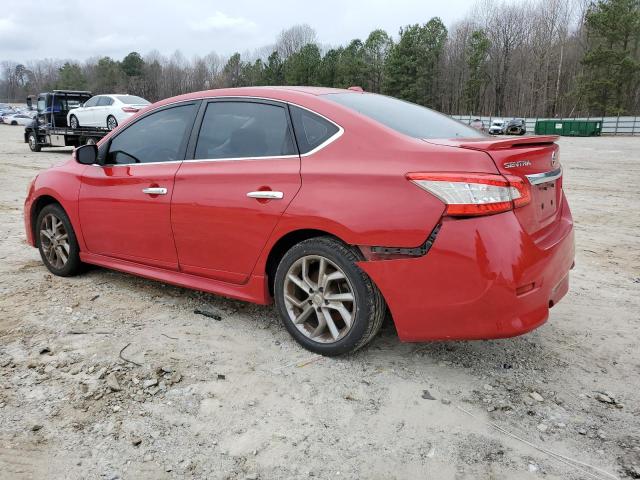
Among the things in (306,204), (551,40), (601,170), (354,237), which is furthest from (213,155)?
(551,40)

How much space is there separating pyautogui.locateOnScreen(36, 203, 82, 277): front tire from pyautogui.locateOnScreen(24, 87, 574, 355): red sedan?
397mm

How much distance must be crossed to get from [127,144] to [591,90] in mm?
61156

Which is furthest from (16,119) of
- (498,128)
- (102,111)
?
(498,128)

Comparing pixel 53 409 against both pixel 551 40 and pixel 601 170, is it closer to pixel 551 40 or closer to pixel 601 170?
pixel 601 170

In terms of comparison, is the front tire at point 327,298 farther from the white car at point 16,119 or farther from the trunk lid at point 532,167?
the white car at point 16,119

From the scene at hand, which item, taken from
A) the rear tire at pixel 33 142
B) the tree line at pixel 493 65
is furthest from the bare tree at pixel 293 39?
the rear tire at pixel 33 142

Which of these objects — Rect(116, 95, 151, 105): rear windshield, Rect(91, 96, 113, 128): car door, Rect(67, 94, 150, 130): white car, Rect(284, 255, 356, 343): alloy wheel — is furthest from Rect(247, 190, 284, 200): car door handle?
Rect(116, 95, 151, 105): rear windshield

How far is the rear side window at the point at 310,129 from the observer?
10.5 feet

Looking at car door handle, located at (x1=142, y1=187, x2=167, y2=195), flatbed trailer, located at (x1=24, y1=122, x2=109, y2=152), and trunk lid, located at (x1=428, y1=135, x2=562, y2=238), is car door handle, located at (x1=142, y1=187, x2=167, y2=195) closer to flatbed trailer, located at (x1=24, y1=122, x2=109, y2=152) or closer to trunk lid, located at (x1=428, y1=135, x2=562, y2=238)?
trunk lid, located at (x1=428, y1=135, x2=562, y2=238)

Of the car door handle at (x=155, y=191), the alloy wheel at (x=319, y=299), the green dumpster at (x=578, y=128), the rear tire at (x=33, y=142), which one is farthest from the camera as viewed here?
the green dumpster at (x=578, y=128)

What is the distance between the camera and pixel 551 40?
69188 mm

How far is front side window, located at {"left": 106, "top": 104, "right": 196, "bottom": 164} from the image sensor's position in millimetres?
3936

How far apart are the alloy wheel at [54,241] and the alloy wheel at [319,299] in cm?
252

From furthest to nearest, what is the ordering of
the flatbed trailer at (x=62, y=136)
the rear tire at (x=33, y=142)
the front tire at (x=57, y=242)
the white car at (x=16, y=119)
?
the white car at (x=16, y=119) < the rear tire at (x=33, y=142) < the flatbed trailer at (x=62, y=136) < the front tire at (x=57, y=242)
